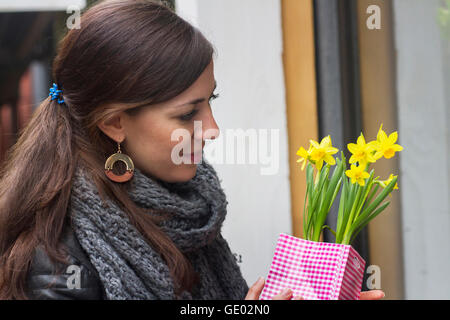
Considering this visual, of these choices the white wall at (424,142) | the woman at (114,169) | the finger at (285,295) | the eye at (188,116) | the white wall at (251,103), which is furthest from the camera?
the white wall at (251,103)

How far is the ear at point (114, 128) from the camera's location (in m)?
1.51

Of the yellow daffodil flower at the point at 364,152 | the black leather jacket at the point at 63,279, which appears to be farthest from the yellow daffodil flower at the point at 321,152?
the black leather jacket at the point at 63,279

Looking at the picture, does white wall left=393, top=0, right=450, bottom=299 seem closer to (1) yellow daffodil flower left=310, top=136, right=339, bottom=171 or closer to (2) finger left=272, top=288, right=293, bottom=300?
(1) yellow daffodil flower left=310, top=136, right=339, bottom=171

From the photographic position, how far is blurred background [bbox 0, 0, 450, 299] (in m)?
2.09

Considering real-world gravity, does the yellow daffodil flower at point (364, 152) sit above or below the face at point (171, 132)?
below

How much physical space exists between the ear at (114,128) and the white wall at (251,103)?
90cm

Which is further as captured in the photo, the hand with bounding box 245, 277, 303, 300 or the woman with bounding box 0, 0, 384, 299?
the woman with bounding box 0, 0, 384, 299

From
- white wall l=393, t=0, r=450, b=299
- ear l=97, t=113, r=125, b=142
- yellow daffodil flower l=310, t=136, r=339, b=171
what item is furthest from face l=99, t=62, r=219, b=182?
white wall l=393, t=0, r=450, b=299

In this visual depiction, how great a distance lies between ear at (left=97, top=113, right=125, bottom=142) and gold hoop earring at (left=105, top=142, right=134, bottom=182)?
4 centimetres

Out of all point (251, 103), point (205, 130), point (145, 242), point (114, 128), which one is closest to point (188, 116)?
point (205, 130)

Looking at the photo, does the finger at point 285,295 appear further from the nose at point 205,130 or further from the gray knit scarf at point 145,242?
the nose at point 205,130

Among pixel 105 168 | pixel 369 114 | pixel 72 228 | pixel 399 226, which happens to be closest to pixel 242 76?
pixel 369 114

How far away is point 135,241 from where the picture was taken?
1440 mm
